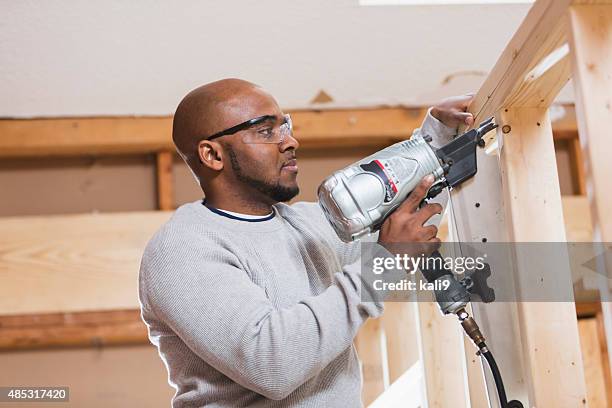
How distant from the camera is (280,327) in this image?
133 cm

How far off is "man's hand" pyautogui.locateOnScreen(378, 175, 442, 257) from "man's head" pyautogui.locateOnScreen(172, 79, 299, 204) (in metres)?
0.34

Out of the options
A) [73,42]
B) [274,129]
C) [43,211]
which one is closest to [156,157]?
[43,211]

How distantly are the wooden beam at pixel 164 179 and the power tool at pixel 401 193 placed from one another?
1967mm

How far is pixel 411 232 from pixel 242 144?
19.1 inches

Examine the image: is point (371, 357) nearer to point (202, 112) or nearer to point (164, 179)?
point (164, 179)

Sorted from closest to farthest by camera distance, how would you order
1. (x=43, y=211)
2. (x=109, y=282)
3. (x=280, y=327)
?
(x=280, y=327) < (x=109, y=282) < (x=43, y=211)

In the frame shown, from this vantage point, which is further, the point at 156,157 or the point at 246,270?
the point at 156,157

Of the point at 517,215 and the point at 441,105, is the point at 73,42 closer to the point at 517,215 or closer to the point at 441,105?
the point at 441,105

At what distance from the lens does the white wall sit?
8.34 ft

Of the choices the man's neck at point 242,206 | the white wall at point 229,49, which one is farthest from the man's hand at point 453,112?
the white wall at point 229,49

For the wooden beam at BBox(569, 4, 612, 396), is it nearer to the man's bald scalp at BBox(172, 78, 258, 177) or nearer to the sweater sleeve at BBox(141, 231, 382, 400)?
the sweater sleeve at BBox(141, 231, 382, 400)

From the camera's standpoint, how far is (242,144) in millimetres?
1666

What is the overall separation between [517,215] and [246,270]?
51 centimetres

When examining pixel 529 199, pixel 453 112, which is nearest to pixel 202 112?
pixel 453 112
